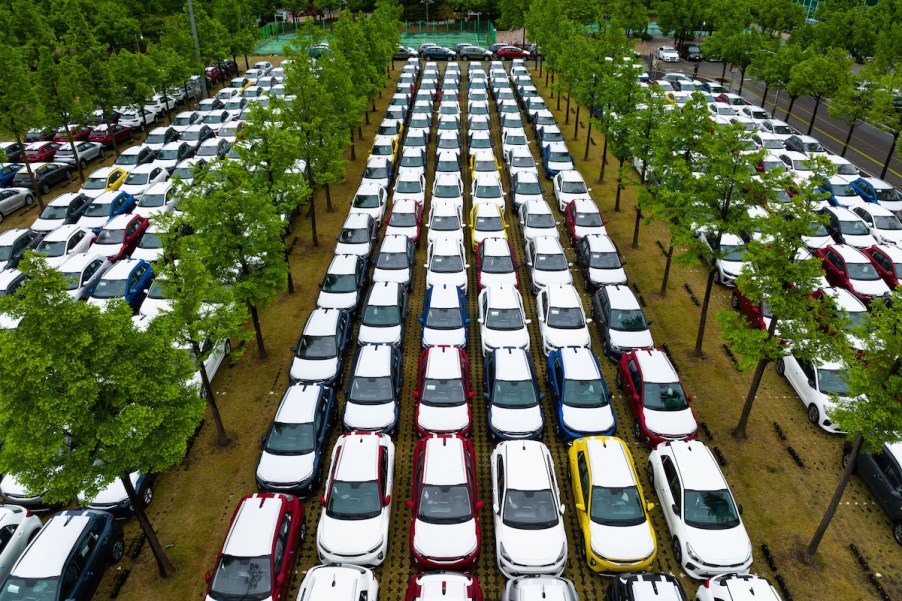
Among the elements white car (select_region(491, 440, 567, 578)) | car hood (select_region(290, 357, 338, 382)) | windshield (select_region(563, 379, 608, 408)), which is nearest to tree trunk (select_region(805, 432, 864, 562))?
windshield (select_region(563, 379, 608, 408))

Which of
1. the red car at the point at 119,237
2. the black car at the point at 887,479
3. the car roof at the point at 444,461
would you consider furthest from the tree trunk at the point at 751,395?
the red car at the point at 119,237

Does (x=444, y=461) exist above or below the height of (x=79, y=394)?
below

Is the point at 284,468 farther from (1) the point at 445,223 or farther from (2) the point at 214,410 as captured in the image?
(1) the point at 445,223

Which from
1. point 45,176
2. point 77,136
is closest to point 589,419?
point 45,176

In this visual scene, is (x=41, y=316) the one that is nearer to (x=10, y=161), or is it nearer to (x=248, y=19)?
(x=10, y=161)

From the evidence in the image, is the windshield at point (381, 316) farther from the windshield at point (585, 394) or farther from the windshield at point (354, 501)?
the windshield at point (354, 501)

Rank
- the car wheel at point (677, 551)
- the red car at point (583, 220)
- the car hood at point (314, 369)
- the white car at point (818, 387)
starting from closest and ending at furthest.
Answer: the car wheel at point (677, 551)
the white car at point (818, 387)
the car hood at point (314, 369)
the red car at point (583, 220)

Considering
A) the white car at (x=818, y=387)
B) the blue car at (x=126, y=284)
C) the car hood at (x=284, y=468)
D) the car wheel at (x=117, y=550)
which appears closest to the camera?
the car wheel at (x=117, y=550)
